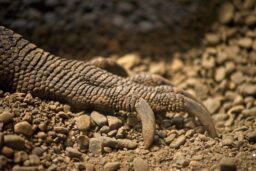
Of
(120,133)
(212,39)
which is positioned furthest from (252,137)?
(212,39)

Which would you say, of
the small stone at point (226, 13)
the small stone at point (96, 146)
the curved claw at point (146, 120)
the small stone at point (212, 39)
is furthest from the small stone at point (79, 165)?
the small stone at point (226, 13)

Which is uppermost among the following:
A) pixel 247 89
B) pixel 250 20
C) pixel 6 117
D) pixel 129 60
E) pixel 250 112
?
pixel 250 20

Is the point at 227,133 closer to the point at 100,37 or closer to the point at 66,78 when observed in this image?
the point at 66,78

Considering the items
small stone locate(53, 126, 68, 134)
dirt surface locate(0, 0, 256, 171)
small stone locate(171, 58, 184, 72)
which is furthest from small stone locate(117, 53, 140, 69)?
small stone locate(53, 126, 68, 134)

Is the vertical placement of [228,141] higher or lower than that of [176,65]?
lower

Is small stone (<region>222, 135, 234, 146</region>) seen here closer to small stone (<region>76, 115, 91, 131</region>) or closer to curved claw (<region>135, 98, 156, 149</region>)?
curved claw (<region>135, 98, 156, 149</region>)

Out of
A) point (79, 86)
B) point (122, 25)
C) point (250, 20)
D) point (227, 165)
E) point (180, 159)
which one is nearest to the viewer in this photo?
point (227, 165)

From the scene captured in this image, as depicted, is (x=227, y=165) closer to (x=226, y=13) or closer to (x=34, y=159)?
(x=34, y=159)
